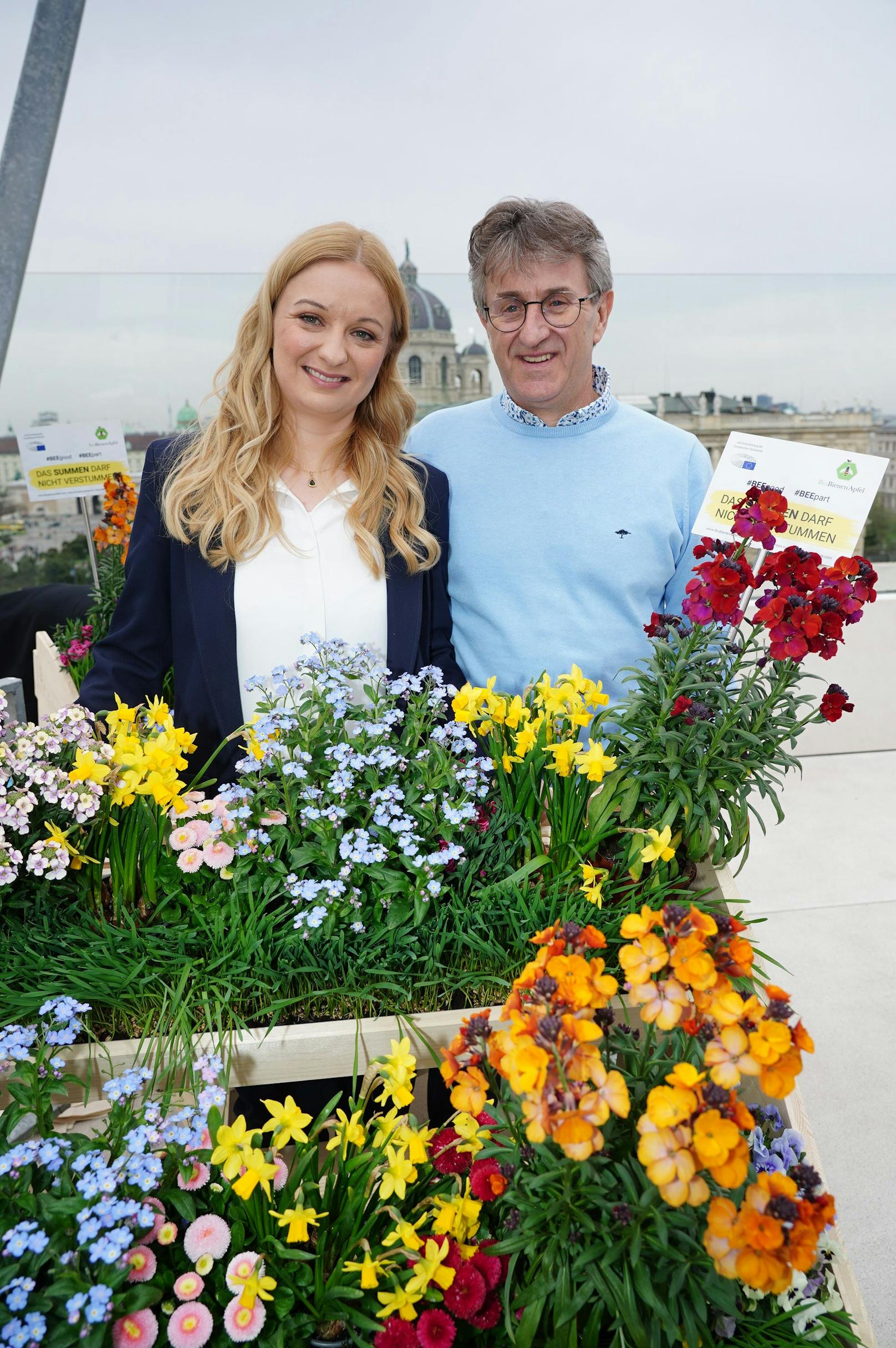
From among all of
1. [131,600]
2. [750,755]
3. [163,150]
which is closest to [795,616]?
[750,755]

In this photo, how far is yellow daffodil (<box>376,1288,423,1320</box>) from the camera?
904 mm

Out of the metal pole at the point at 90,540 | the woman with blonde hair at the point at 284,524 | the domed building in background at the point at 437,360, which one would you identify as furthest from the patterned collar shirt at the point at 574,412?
the domed building in background at the point at 437,360

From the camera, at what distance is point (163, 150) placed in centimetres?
402

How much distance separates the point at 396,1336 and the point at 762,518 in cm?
114

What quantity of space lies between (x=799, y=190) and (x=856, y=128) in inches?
16.1

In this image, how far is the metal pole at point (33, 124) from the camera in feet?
11.9

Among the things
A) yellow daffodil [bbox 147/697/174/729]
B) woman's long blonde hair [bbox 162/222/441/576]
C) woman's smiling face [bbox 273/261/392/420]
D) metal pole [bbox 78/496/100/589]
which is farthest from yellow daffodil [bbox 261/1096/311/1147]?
metal pole [bbox 78/496/100/589]

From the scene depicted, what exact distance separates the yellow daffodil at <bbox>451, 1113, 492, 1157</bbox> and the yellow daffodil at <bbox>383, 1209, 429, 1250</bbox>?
90 mm

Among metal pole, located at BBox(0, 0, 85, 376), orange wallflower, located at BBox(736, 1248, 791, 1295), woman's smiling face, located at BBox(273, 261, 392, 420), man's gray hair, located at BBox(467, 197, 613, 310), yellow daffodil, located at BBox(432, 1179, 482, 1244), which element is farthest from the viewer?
metal pole, located at BBox(0, 0, 85, 376)

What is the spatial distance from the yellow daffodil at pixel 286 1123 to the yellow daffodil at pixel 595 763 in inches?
24.3

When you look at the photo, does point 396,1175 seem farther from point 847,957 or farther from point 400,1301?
point 847,957

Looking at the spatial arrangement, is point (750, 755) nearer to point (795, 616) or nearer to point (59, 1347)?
point (795, 616)

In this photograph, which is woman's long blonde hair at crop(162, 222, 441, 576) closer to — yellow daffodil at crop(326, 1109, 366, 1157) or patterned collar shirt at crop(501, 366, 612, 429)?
patterned collar shirt at crop(501, 366, 612, 429)

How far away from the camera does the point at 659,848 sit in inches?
50.0
